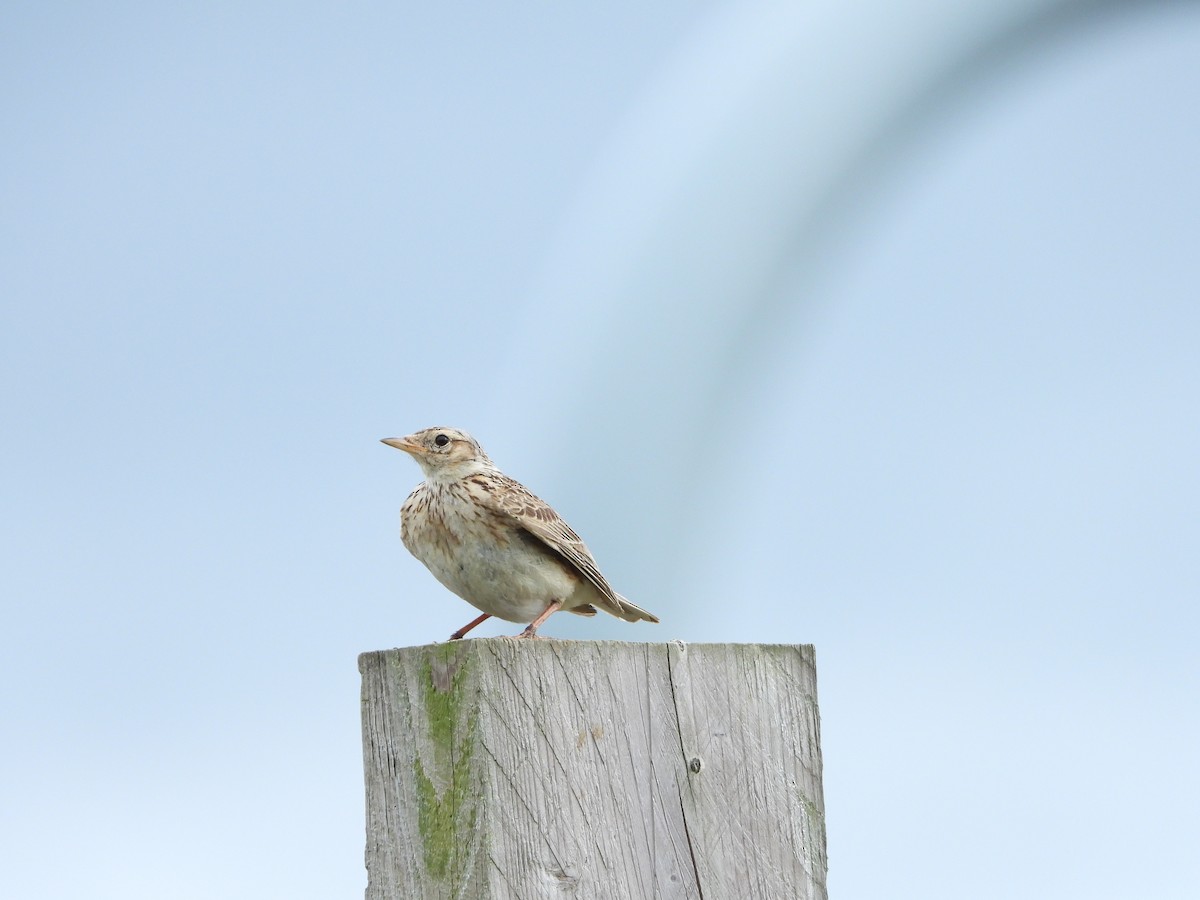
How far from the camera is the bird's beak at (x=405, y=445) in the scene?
503 centimetres

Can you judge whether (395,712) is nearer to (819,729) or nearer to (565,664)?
(565,664)

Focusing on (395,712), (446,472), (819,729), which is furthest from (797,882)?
(446,472)

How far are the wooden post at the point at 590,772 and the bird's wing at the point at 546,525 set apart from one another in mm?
1067

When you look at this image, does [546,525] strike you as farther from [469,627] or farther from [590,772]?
[590,772]

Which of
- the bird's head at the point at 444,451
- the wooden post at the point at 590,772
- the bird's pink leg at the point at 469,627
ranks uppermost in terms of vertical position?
the bird's head at the point at 444,451

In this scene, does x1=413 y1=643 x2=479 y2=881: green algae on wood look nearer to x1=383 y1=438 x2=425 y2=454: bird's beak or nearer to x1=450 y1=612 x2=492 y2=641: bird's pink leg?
x1=450 y1=612 x2=492 y2=641: bird's pink leg

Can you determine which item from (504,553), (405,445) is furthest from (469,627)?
(405,445)

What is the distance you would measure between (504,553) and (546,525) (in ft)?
0.57

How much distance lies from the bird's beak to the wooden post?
1.80 m

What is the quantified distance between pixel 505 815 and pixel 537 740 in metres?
0.19

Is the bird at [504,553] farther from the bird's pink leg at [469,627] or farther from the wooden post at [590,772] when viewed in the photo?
the wooden post at [590,772]

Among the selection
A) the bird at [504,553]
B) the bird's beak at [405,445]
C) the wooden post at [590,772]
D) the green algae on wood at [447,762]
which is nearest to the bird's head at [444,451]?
the bird's beak at [405,445]

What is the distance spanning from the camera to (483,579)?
442 centimetres

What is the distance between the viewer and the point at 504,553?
443 cm
